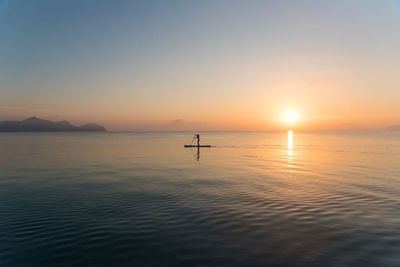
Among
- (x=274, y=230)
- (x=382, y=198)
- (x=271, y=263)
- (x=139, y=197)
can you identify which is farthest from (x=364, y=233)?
(x=139, y=197)

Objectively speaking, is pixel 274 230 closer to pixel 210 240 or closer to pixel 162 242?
pixel 210 240

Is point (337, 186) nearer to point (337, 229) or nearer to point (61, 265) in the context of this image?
point (337, 229)

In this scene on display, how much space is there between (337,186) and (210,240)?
22.6 m

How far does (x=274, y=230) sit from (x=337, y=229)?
4275mm

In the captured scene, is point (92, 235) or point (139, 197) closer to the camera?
point (92, 235)

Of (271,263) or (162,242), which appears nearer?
(271,263)

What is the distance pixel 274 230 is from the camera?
50.0 ft

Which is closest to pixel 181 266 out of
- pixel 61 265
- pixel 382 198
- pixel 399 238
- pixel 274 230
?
pixel 61 265

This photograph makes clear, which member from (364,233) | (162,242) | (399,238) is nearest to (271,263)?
(162,242)

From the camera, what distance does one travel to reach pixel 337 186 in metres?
28.8

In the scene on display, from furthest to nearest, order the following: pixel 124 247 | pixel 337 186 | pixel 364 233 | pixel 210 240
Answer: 1. pixel 337 186
2. pixel 364 233
3. pixel 210 240
4. pixel 124 247

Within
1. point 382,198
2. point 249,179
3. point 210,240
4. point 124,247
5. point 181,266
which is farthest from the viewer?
point 249,179

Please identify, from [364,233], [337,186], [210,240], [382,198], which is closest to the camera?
[210,240]

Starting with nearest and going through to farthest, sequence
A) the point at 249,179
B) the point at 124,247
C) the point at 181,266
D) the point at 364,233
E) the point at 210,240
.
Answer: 1. the point at 181,266
2. the point at 124,247
3. the point at 210,240
4. the point at 364,233
5. the point at 249,179
